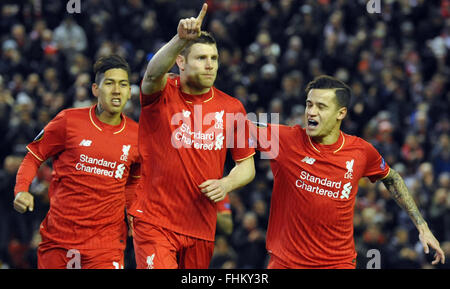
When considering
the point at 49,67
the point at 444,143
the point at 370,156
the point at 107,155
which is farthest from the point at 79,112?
the point at 444,143

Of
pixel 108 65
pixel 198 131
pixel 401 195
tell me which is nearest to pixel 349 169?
pixel 401 195

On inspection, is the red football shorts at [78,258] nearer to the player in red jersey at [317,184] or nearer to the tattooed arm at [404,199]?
the player in red jersey at [317,184]

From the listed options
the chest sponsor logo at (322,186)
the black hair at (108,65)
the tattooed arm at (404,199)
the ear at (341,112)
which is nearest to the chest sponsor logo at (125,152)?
the black hair at (108,65)

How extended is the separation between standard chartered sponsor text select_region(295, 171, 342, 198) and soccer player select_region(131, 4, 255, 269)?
1.77 ft

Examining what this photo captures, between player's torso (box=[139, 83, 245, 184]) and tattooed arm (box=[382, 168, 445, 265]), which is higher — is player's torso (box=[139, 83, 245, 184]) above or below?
above

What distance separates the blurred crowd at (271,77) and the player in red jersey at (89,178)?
357cm

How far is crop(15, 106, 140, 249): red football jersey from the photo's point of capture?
763 cm

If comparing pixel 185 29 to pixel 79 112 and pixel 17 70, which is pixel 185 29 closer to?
pixel 79 112

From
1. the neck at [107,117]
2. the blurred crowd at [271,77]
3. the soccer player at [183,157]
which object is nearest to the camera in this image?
the soccer player at [183,157]

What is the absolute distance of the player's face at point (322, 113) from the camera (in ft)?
24.0

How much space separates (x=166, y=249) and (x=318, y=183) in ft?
5.04

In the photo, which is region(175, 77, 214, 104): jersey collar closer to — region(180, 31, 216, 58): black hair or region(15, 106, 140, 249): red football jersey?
region(180, 31, 216, 58): black hair

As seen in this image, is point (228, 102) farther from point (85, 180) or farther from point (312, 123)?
point (85, 180)

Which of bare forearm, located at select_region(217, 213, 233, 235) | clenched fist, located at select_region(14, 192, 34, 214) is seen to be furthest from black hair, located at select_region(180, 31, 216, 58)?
clenched fist, located at select_region(14, 192, 34, 214)
